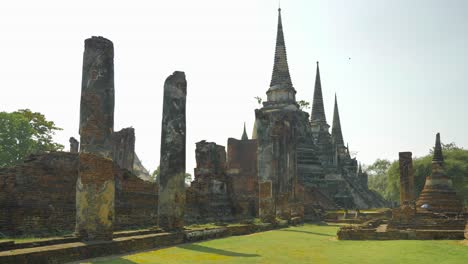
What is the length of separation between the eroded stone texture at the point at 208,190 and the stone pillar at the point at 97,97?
8652 mm

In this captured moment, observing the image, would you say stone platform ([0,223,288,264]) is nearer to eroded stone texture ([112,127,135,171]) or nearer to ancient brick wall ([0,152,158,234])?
ancient brick wall ([0,152,158,234])

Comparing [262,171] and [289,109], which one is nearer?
→ [262,171]

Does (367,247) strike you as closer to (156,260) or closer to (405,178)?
(156,260)

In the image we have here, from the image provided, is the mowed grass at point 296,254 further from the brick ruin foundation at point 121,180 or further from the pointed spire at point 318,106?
the pointed spire at point 318,106

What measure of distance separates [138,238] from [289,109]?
99.6ft

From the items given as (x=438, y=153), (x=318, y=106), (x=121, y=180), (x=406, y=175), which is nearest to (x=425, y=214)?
(x=438, y=153)

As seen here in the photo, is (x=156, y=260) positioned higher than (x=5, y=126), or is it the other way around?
(x=5, y=126)

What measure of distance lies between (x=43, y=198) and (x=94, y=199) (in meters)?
3.46

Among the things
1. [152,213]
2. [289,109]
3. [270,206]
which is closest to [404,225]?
Answer: [270,206]

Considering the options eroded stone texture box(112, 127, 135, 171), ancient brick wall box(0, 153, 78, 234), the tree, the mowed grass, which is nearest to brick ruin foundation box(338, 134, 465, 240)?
the mowed grass

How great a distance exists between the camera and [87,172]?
882 centimetres

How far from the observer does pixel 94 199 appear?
344 inches

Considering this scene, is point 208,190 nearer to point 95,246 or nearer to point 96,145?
point 96,145

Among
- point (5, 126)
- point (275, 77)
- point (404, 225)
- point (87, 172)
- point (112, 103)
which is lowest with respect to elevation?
point (404, 225)
